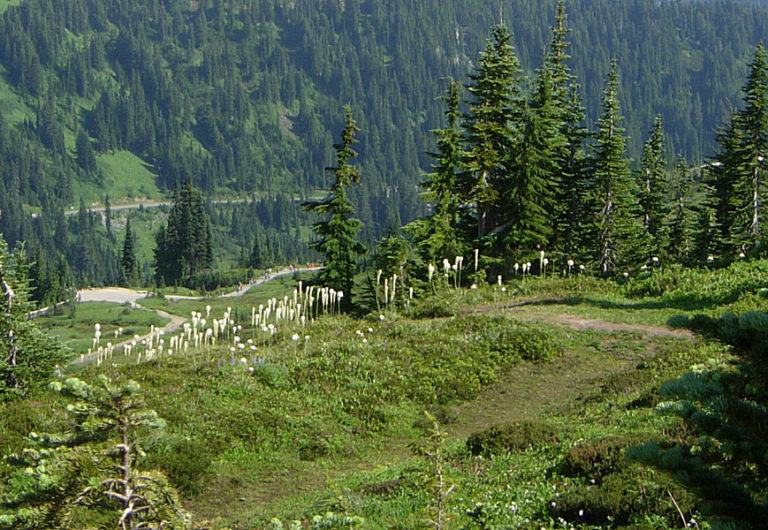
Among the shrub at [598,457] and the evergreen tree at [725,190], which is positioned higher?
the evergreen tree at [725,190]

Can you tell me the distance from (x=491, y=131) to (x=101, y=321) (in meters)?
84.0

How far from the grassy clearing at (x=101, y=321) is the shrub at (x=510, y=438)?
88.5 m

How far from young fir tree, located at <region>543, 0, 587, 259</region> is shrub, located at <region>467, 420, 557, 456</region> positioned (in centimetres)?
2626

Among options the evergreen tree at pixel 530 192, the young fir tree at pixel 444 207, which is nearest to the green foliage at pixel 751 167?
the evergreen tree at pixel 530 192

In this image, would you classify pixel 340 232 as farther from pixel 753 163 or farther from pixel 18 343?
pixel 18 343

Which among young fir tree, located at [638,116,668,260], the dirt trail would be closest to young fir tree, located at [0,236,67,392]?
the dirt trail

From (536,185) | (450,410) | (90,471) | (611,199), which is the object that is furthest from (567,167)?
(90,471)

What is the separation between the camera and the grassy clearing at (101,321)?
107 metres

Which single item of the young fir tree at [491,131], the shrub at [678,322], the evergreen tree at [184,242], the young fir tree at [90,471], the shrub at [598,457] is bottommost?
the evergreen tree at [184,242]

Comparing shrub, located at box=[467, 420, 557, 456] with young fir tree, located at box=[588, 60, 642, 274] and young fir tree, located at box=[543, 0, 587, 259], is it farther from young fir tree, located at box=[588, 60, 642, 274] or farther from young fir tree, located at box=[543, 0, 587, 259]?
young fir tree, located at box=[543, 0, 587, 259]

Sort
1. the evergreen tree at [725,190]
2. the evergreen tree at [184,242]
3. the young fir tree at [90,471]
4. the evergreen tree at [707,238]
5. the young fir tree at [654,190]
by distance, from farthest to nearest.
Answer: the evergreen tree at [184,242], the young fir tree at [654,190], the evergreen tree at [707,238], the evergreen tree at [725,190], the young fir tree at [90,471]

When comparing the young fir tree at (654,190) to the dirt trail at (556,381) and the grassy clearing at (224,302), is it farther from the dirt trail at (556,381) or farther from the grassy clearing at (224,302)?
the grassy clearing at (224,302)

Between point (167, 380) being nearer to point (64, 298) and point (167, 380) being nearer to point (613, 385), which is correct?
point (613, 385)

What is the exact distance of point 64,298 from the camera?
433 feet
